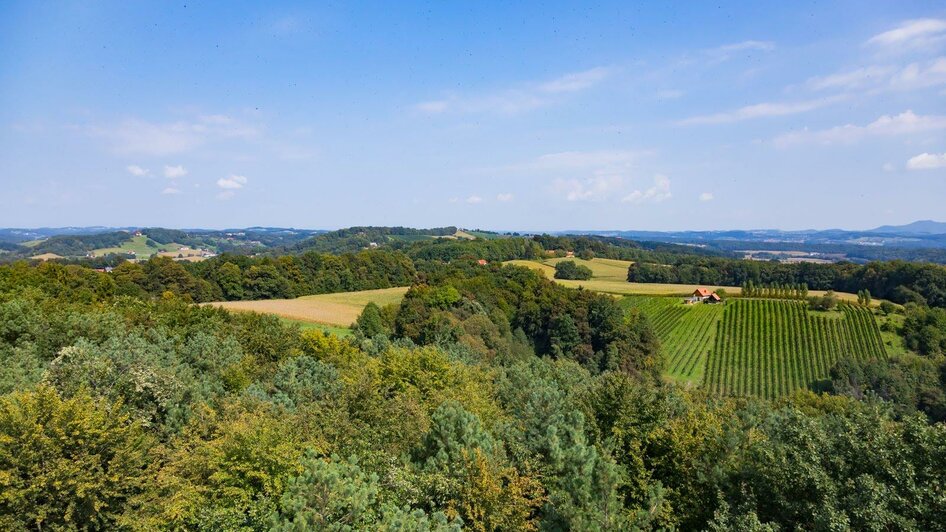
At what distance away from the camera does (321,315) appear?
70.9 meters

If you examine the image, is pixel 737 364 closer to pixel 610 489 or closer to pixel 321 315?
pixel 321 315

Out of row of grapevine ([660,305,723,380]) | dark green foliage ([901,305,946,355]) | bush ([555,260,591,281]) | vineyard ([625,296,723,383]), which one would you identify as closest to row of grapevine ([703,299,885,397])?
row of grapevine ([660,305,723,380])

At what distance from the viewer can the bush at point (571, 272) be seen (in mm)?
116250

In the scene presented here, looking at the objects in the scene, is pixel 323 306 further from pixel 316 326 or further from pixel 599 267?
pixel 599 267

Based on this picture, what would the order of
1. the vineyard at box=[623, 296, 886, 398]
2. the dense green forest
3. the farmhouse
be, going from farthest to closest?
the farmhouse, the vineyard at box=[623, 296, 886, 398], the dense green forest

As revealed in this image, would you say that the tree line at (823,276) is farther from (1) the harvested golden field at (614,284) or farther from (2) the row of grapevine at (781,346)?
(2) the row of grapevine at (781,346)

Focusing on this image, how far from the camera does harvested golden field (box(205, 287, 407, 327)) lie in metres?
68.9

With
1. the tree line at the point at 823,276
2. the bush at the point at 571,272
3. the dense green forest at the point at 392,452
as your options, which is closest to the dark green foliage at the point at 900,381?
the dense green forest at the point at 392,452

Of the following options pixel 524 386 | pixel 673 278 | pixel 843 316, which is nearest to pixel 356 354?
pixel 524 386

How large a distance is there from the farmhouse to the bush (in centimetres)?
2592

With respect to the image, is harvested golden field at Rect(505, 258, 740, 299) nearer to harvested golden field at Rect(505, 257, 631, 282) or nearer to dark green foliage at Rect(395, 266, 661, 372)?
harvested golden field at Rect(505, 257, 631, 282)

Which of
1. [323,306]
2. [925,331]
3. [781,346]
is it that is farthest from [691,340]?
[323,306]

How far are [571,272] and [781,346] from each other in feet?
166

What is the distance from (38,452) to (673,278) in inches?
4650
